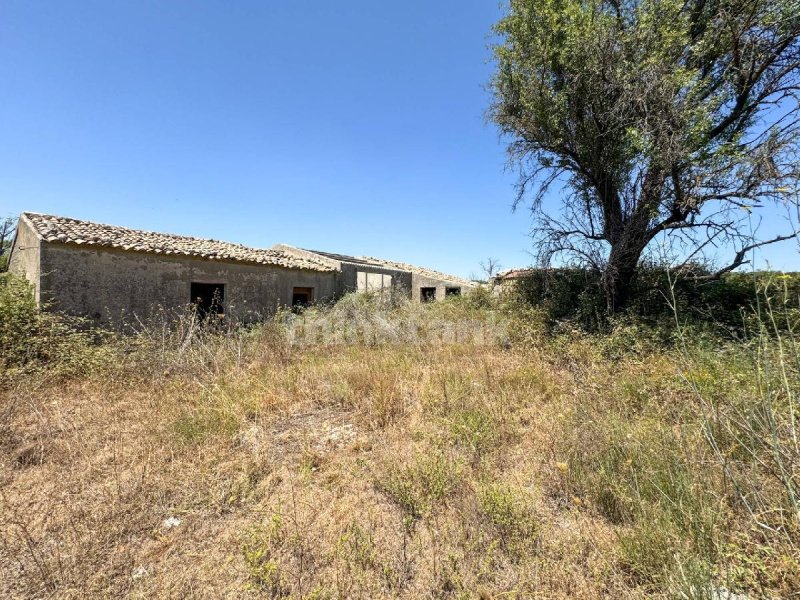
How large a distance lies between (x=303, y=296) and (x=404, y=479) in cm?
1129

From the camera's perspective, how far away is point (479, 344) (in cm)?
658

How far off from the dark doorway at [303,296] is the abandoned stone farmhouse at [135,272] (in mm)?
82

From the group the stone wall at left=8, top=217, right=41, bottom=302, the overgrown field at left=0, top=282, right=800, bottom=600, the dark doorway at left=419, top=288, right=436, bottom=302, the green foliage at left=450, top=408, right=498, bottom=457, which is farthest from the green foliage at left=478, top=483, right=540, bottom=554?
the dark doorway at left=419, top=288, right=436, bottom=302

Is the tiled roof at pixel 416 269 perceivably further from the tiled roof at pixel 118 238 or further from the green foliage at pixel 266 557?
the green foliage at pixel 266 557

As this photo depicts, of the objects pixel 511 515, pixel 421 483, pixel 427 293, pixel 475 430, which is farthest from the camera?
pixel 427 293

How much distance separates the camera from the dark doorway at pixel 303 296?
1264 centimetres

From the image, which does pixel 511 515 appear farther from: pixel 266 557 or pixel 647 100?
pixel 647 100

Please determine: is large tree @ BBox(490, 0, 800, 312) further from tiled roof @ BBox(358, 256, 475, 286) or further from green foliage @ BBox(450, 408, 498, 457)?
tiled roof @ BBox(358, 256, 475, 286)

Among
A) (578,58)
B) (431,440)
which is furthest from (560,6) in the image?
(431,440)

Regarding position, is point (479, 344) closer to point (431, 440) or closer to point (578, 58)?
point (431, 440)

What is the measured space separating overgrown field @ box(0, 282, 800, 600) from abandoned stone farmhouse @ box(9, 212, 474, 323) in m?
3.11

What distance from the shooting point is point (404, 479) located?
247cm

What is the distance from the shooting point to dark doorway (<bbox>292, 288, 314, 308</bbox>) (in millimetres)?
12641

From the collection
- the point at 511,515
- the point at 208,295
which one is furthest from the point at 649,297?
the point at 208,295
